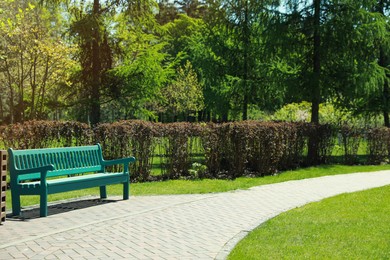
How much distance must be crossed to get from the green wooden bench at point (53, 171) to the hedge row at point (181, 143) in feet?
7.26

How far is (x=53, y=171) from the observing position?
8.92m

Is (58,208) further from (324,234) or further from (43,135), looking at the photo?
(324,234)

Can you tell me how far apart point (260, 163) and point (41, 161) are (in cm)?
736

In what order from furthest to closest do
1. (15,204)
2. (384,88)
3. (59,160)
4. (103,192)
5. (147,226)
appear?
(384,88) < (103,192) < (59,160) < (15,204) < (147,226)

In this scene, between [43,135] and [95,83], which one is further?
[95,83]

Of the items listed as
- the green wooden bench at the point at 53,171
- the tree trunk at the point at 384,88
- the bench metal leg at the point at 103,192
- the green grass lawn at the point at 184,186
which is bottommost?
the green grass lawn at the point at 184,186

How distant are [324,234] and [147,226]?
2520 millimetres

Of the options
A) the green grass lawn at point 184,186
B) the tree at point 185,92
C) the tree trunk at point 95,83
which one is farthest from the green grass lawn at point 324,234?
the tree at point 185,92

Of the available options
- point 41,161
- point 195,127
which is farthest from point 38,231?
point 195,127

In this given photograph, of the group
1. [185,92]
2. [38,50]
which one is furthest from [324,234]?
[185,92]

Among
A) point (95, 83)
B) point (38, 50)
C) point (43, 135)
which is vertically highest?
point (38, 50)

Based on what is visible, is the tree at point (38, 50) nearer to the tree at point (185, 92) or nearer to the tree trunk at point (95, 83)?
the tree trunk at point (95, 83)

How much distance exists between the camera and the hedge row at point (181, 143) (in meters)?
12.2

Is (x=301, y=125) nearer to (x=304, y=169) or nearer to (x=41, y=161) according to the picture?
(x=304, y=169)
